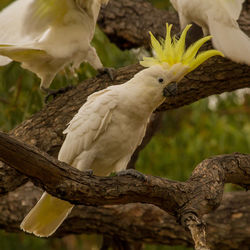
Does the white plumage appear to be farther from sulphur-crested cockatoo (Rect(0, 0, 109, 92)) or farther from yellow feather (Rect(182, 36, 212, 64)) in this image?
sulphur-crested cockatoo (Rect(0, 0, 109, 92))

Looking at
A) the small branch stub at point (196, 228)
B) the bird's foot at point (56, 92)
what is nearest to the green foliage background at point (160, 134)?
the bird's foot at point (56, 92)

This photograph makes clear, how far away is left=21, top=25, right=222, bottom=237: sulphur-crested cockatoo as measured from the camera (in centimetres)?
222

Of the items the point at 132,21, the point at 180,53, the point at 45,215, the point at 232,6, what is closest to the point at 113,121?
the point at 180,53

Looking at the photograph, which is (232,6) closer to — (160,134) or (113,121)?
(113,121)

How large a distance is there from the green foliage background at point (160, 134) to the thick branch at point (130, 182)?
4.51ft

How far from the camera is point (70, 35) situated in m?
2.85

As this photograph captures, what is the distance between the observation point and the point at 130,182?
203cm

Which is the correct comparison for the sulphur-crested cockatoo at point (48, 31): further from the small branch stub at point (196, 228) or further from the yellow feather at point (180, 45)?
the small branch stub at point (196, 228)

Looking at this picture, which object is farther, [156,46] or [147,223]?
[147,223]

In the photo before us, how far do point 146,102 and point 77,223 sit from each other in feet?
4.18

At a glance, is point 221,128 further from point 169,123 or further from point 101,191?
point 101,191

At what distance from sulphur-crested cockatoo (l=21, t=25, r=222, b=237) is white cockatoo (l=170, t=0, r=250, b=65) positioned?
44 centimetres

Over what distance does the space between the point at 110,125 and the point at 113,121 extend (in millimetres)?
23

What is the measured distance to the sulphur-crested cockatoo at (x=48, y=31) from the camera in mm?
2686
